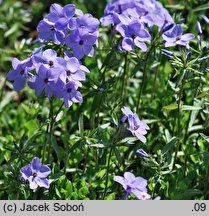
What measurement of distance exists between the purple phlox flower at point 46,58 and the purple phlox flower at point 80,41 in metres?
0.17

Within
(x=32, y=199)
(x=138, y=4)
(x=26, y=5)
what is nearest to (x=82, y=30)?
(x=138, y=4)

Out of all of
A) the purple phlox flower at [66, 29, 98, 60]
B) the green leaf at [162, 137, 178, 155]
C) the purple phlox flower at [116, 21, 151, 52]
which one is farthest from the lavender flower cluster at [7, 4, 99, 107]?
the green leaf at [162, 137, 178, 155]

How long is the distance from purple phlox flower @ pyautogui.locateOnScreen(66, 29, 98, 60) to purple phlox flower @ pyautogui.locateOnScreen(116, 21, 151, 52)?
0.65 ft

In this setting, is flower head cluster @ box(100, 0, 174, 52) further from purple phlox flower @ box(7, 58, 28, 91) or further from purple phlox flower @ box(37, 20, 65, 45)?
purple phlox flower @ box(7, 58, 28, 91)

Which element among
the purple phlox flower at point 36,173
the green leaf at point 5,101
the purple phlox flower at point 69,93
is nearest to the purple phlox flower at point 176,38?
the purple phlox flower at point 69,93

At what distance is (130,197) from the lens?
11.6 ft

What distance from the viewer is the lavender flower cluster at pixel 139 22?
348 cm

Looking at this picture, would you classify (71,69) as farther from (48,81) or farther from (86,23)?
(86,23)

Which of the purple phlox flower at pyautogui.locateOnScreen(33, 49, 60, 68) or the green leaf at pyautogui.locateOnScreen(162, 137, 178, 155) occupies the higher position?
the purple phlox flower at pyautogui.locateOnScreen(33, 49, 60, 68)

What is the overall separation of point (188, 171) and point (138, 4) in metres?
1.16

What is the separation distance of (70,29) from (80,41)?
9cm

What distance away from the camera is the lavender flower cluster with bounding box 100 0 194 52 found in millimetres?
3479

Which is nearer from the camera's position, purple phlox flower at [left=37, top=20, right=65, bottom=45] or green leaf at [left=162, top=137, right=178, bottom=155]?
purple phlox flower at [left=37, top=20, right=65, bottom=45]

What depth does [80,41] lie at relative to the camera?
3305 mm
